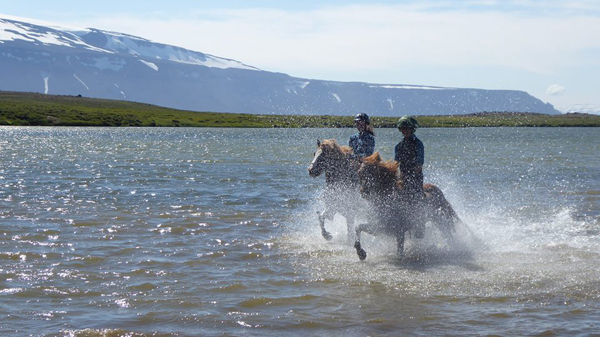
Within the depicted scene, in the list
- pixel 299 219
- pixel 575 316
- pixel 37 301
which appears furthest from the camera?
pixel 299 219

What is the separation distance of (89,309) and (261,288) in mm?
2501

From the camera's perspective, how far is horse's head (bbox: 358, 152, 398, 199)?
38.4 feet

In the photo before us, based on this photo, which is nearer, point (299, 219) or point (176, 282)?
point (176, 282)

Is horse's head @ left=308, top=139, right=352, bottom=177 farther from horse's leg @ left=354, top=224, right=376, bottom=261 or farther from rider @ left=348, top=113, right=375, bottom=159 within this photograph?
horse's leg @ left=354, top=224, right=376, bottom=261

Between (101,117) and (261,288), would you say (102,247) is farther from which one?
(101,117)

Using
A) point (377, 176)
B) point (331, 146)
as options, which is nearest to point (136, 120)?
point (331, 146)

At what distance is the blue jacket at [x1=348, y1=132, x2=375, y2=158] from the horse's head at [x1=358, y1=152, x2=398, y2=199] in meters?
1.04

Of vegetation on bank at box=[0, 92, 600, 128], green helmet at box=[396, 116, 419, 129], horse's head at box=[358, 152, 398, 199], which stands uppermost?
green helmet at box=[396, 116, 419, 129]

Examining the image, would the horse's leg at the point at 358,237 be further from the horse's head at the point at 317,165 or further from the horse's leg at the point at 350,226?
the horse's head at the point at 317,165

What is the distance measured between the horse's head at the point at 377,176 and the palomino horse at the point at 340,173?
1094 millimetres

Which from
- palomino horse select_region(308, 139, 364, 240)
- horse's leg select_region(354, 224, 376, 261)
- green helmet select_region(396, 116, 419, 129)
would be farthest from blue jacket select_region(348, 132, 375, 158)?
horse's leg select_region(354, 224, 376, 261)

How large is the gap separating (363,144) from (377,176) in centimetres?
127

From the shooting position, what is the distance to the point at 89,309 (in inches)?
348

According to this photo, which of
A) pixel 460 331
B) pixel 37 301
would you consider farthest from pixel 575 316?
pixel 37 301
